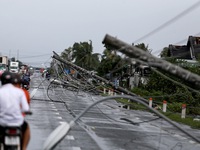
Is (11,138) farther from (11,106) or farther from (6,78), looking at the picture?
(6,78)

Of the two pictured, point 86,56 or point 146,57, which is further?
point 86,56

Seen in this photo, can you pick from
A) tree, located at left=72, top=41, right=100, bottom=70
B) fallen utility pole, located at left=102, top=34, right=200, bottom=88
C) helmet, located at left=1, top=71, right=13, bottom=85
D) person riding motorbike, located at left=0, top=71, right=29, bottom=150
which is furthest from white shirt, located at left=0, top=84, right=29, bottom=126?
tree, located at left=72, top=41, right=100, bottom=70

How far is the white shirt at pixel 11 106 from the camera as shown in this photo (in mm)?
6852

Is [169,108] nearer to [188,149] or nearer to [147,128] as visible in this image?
[147,128]

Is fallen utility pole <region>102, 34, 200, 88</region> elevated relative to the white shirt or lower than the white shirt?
elevated

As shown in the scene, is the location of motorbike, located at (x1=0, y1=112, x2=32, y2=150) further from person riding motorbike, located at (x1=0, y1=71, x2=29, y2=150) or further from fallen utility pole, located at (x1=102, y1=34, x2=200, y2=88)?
fallen utility pole, located at (x1=102, y1=34, x2=200, y2=88)

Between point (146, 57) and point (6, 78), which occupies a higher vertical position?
point (146, 57)

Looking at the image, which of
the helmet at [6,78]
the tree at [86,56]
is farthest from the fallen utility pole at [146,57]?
the tree at [86,56]

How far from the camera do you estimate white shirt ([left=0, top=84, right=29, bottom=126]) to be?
685cm

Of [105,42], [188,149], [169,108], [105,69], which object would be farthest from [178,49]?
[105,42]

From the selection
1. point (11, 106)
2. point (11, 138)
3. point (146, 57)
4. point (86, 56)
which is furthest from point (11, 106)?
point (86, 56)

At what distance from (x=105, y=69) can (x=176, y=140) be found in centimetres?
3840

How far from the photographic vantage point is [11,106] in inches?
270

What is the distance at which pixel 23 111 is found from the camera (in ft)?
23.2
